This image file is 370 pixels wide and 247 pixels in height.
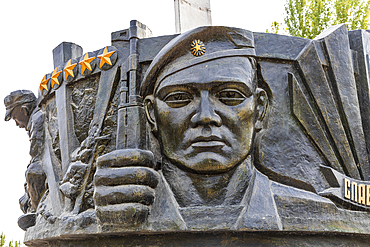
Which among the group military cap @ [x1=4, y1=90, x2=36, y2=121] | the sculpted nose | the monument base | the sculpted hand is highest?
military cap @ [x1=4, y1=90, x2=36, y2=121]

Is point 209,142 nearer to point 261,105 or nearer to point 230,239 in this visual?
point 261,105

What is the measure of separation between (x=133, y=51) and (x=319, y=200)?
2622 millimetres

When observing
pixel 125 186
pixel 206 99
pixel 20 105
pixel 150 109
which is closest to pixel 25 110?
pixel 20 105

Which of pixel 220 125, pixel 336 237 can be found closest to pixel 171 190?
pixel 220 125

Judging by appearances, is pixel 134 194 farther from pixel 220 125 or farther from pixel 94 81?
pixel 94 81

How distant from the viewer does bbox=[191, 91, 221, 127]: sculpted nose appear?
3.78 metres

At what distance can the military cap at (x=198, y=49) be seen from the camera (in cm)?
402

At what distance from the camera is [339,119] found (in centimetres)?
426

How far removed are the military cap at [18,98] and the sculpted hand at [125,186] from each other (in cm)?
262

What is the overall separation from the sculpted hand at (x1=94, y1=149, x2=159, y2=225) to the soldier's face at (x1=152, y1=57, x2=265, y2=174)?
1.20 feet

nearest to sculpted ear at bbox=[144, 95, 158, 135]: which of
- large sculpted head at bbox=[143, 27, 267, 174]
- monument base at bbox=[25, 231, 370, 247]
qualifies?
large sculpted head at bbox=[143, 27, 267, 174]

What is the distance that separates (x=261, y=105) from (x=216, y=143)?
2.52ft

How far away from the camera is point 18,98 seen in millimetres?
5836

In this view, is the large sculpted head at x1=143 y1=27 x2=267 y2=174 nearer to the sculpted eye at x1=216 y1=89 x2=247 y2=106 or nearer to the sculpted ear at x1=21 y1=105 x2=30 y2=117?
the sculpted eye at x1=216 y1=89 x2=247 y2=106
